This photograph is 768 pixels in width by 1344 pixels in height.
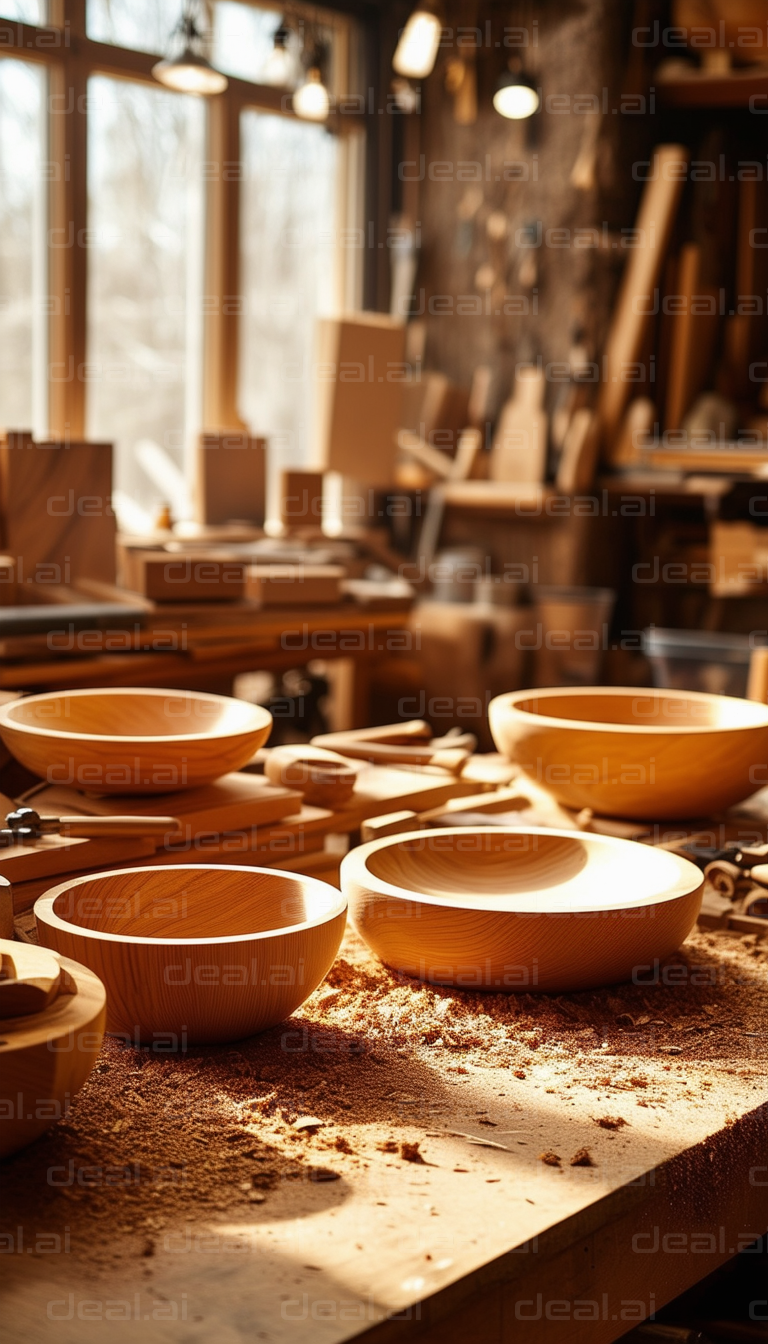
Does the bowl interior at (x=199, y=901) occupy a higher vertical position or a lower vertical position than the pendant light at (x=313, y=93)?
lower

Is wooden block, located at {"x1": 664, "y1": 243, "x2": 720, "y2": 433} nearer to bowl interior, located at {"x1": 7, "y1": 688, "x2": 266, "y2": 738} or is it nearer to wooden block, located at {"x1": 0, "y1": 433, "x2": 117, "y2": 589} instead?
wooden block, located at {"x1": 0, "y1": 433, "x2": 117, "y2": 589}

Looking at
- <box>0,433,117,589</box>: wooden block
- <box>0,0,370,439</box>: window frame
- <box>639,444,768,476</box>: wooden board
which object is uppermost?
<box>0,0,370,439</box>: window frame

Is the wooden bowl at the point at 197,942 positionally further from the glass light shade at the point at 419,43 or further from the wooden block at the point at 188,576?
the glass light shade at the point at 419,43

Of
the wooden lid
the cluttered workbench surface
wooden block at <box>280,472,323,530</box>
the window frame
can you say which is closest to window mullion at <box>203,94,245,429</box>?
the window frame

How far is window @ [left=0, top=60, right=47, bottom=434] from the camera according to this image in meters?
4.24

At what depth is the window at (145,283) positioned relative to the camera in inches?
179

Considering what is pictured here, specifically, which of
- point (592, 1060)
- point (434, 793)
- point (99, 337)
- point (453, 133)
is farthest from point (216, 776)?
point (453, 133)

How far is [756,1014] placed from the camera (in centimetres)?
125

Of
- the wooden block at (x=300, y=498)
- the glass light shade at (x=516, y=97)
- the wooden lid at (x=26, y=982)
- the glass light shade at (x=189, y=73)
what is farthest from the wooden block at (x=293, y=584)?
the wooden lid at (x=26, y=982)

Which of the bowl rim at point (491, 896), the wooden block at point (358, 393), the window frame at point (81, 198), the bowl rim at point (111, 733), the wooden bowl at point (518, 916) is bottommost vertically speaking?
the wooden bowl at point (518, 916)

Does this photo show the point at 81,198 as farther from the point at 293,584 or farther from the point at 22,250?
the point at 293,584

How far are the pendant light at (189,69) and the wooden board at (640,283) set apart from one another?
163cm

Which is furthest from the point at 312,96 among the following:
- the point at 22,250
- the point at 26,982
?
the point at 26,982

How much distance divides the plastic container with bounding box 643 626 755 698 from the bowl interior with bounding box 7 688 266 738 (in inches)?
92.7
